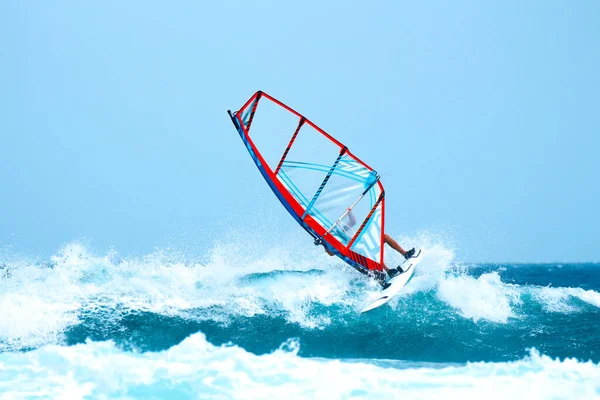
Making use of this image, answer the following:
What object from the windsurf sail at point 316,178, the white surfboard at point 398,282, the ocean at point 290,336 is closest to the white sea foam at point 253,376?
the ocean at point 290,336

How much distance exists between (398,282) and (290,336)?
8.24ft

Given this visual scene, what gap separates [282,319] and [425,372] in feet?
9.27

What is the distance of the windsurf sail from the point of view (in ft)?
32.6

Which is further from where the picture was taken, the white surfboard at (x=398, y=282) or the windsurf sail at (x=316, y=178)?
the windsurf sail at (x=316, y=178)

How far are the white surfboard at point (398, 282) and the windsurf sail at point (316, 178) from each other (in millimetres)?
552

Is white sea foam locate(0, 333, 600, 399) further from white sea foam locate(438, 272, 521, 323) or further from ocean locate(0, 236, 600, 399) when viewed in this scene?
white sea foam locate(438, 272, 521, 323)

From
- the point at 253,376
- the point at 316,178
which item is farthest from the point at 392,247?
the point at 253,376

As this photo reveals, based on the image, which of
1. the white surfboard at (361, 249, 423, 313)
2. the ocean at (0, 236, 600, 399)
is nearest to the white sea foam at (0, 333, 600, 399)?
the ocean at (0, 236, 600, 399)

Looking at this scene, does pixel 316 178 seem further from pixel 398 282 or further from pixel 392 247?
pixel 398 282

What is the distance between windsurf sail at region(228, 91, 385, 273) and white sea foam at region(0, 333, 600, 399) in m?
3.25

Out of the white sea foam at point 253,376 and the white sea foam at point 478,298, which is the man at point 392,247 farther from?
the white sea foam at point 253,376

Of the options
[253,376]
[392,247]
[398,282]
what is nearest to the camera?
[253,376]

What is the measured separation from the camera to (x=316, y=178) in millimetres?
10305

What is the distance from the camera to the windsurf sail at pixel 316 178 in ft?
32.6
